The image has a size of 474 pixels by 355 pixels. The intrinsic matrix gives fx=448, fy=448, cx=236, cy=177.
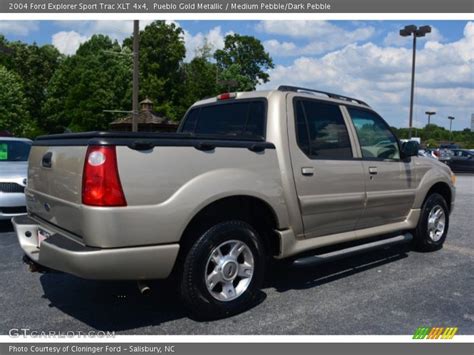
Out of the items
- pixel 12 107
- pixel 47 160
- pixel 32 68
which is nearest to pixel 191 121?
pixel 47 160

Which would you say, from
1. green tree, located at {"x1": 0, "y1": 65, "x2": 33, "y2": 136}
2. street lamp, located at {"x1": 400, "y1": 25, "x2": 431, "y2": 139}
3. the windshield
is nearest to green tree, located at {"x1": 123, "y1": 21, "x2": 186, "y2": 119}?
green tree, located at {"x1": 0, "y1": 65, "x2": 33, "y2": 136}

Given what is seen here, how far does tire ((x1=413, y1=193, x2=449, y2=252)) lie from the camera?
5652mm

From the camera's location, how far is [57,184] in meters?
3.43

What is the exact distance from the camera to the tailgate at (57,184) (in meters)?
3.17

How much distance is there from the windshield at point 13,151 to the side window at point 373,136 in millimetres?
6228

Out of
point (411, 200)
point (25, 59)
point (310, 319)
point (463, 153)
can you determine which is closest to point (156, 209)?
point (310, 319)

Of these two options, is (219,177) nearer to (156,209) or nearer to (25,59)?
(156,209)

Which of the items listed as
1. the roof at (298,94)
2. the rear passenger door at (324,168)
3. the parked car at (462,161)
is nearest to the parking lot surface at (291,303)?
the rear passenger door at (324,168)

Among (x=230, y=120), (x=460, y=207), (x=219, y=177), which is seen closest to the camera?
(x=219, y=177)

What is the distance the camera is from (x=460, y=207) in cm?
1034

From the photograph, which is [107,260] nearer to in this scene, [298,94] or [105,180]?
[105,180]

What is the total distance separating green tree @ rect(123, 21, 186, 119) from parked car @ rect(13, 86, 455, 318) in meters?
36.7

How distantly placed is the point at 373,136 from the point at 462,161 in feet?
70.4

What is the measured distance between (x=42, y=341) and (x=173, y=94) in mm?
41907
